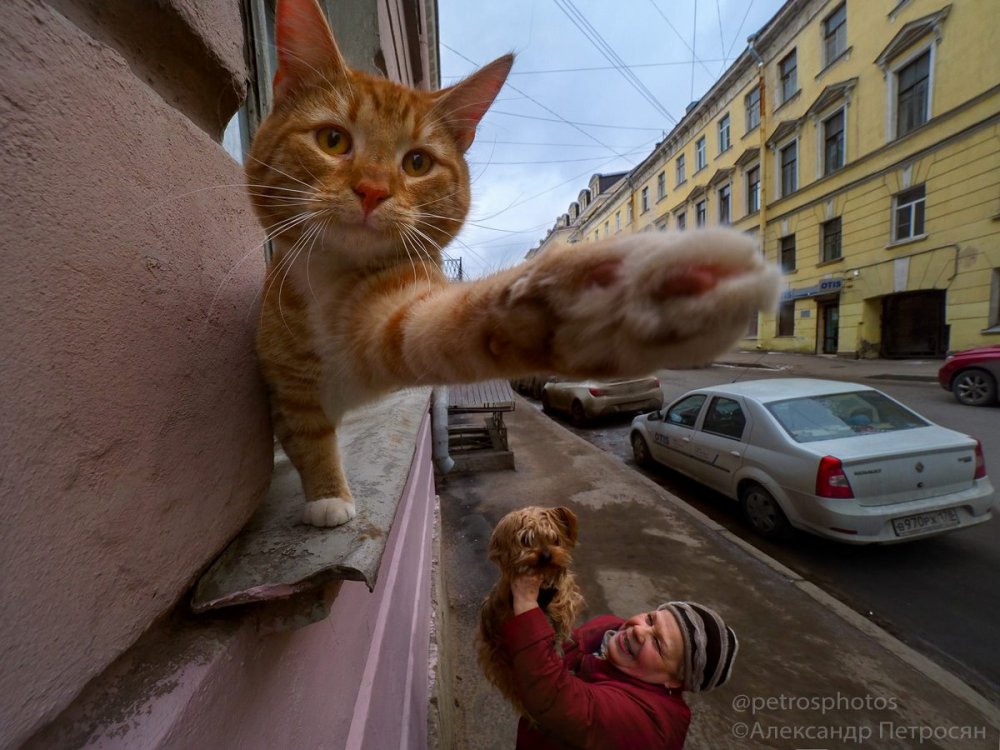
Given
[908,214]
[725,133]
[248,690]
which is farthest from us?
[908,214]

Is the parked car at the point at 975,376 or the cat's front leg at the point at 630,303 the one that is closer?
the cat's front leg at the point at 630,303

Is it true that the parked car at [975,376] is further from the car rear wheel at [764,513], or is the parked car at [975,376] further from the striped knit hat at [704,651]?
the striped knit hat at [704,651]

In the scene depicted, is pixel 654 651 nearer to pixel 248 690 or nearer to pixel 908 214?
pixel 248 690

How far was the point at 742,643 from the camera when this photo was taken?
10.5ft

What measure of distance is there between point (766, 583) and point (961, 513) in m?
1.65

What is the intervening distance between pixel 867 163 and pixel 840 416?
12.2 metres

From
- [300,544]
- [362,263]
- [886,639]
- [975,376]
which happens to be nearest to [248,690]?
[300,544]

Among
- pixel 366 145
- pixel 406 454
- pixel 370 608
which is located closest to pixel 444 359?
pixel 366 145

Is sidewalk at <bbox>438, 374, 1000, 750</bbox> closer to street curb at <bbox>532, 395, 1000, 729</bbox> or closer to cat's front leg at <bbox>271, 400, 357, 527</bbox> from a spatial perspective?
street curb at <bbox>532, 395, 1000, 729</bbox>

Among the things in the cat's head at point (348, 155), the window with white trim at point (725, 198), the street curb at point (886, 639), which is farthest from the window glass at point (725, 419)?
the window with white trim at point (725, 198)

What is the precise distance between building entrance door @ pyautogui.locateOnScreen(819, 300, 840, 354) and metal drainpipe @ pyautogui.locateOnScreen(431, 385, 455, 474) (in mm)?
14000

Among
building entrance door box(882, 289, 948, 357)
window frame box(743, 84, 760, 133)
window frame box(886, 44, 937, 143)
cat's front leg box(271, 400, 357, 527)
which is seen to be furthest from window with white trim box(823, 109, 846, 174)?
cat's front leg box(271, 400, 357, 527)

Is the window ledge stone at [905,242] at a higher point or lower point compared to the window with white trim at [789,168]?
lower

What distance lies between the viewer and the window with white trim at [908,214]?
1211 centimetres
